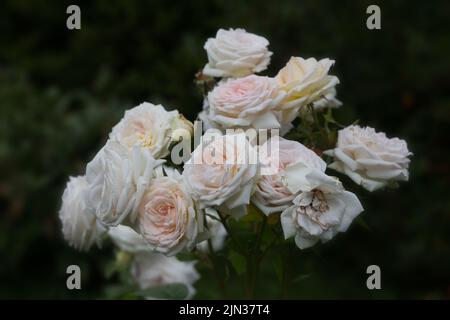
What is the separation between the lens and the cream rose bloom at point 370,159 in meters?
1.16

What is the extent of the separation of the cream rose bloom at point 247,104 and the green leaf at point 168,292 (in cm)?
41

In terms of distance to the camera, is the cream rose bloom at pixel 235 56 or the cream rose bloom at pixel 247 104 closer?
the cream rose bloom at pixel 247 104

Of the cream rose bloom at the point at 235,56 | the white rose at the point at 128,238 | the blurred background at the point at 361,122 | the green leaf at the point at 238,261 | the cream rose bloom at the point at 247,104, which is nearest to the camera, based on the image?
the cream rose bloom at the point at 247,104

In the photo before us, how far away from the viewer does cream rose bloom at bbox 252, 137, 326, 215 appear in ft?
3.39

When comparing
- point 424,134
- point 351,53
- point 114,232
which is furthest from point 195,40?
point 114,232

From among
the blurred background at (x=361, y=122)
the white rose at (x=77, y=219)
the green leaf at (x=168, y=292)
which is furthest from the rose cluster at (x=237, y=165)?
the blurred background at (x=361, y=122)

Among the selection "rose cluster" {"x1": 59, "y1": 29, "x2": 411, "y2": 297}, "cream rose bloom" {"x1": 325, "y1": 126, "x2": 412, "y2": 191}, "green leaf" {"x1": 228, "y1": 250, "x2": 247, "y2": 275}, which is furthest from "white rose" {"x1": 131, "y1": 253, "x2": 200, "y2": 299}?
"cream rose bloom" {"x1": 325, "y1": 126, "x2": 412, "y2": 191}

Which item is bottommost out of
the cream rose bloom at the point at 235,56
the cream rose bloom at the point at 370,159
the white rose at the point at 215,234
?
the white rose at the point at 215,234

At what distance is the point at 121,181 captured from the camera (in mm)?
1044

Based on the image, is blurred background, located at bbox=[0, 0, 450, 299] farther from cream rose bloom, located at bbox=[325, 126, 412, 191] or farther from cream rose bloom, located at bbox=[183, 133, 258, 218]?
cream rose bloom, located at bbox=[183, 133, 258, 218]

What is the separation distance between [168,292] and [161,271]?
8.4 inches

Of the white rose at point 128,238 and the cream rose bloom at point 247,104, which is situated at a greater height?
the cream rose bloom at point 247,104

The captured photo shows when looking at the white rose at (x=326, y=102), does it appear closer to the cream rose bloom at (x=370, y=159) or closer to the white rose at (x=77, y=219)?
the cream rose bloom at (x=370, y=159)
